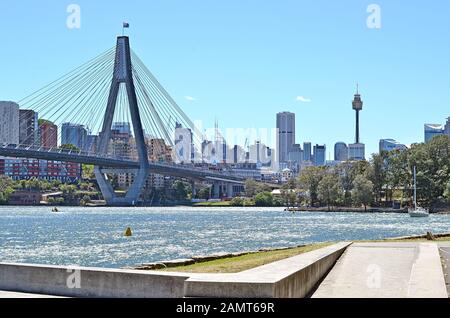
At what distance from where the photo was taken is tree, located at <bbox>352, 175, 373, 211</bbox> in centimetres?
15100

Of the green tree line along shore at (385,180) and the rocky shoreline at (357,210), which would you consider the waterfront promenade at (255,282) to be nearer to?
the green tree line along shore at (385,180)

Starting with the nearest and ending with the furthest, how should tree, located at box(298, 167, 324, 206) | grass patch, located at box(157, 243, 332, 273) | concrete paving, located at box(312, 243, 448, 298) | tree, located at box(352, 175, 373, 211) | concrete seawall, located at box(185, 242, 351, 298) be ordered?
1. concrete seawall, located at box(185, 242, 351, 298)
2. concrete paving, located at box(312, 243, 448, 298)
3. grass patch, located at box(157, 243, 332, 273)
4. tree, located at box(352, 175, 373, 211)
5. tree, located at box(298, 167, 324, 206)

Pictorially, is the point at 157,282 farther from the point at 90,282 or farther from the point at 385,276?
the point at 385,276

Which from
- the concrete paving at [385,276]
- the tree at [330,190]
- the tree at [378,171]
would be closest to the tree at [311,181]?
the tree at [330,190]

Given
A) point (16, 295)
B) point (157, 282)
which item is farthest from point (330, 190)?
point (157, 282)

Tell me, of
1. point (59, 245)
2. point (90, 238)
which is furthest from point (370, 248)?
point (90, 238)

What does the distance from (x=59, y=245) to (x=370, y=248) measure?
1151 inches

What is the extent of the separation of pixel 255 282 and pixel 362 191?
143363 millimetres

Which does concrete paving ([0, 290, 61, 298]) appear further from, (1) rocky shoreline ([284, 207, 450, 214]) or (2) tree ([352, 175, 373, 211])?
(2) tree ([352, 175, 373, 211])

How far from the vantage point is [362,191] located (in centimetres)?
15138

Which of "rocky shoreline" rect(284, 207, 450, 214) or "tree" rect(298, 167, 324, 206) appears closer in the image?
"rocky shoreline" rect(284, 207, 450, 214)

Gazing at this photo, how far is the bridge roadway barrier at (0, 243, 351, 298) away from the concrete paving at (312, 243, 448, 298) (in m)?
0.71

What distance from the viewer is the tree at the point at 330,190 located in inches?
6289

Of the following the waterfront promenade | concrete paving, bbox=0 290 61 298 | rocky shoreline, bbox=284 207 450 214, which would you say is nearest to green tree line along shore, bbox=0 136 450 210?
rocky shoreline, bbox=284 207 450 214
